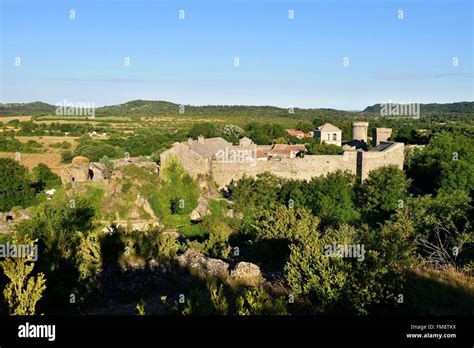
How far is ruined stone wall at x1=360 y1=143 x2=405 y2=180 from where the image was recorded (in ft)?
89.9

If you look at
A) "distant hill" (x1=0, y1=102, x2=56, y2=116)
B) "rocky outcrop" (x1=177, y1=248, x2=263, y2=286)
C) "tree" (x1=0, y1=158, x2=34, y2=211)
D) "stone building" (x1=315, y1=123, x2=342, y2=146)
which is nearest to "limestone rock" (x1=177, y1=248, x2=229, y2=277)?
"rocky outcrop" (x1=177, y1=248, x2=263, y2=286)

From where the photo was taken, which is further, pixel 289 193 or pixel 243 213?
pixel 289 193

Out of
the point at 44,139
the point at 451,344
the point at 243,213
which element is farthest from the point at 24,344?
the point at 44,139

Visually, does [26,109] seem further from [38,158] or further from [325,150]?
[325,150]

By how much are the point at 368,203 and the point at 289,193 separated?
416cm

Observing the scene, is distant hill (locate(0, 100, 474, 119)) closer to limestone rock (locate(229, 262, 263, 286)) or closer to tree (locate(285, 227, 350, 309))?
limestone rock (locate(229, 262, 263, 286))

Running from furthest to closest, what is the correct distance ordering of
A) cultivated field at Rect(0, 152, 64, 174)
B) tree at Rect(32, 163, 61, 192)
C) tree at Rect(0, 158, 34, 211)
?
1. cultivated field at Rect(0, 152, 64, 174)
2. tree at Rect(32, 163, 61, 192)
3. tree at Rect(0, 158, 34, 211)

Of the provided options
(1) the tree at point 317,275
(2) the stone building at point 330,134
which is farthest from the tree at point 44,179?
(1) the tree at point 317,275

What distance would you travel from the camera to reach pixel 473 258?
36.1 feet

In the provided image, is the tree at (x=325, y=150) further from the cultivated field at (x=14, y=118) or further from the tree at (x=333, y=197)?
the cultivated field at (x=14, y=118)

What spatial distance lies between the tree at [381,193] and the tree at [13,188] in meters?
19.2

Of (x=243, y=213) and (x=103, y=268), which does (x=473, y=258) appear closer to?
(x=103, y=268)

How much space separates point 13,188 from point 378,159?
20.9 meters

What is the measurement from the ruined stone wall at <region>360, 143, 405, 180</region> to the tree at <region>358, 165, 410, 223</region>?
518 millimetres
